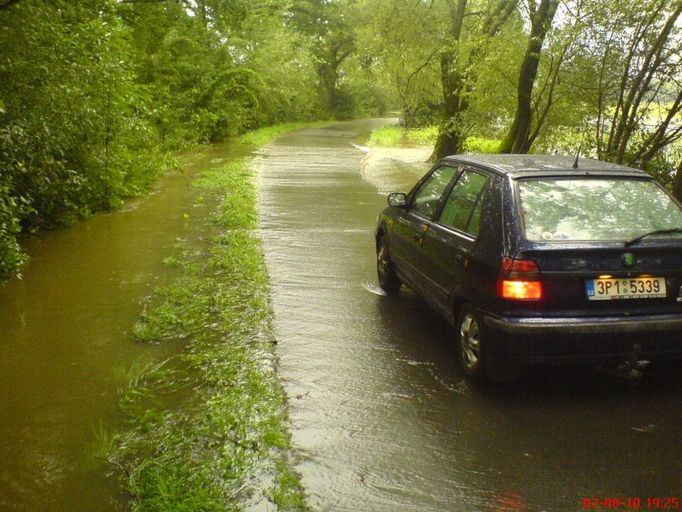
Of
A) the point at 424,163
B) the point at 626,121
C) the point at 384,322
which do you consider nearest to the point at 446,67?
the point at 424,163

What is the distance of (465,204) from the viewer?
5457 millimetres

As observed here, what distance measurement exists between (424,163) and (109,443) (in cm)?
2087

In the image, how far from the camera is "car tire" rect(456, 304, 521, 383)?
4520 mm

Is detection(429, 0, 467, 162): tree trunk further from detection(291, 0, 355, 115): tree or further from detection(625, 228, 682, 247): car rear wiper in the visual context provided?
detection(291, 0, 355, 115): tree

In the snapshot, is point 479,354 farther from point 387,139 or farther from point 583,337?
point 387,139

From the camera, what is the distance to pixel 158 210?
1269cm

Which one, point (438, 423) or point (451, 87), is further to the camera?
point (451, 87)

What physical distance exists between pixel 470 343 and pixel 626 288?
113 centimetres

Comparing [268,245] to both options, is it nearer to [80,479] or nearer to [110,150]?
[110,150]

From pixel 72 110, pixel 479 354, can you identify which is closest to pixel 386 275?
pixel 479 354

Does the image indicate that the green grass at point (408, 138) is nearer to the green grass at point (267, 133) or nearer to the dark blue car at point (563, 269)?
the green grass at point (267, 133)

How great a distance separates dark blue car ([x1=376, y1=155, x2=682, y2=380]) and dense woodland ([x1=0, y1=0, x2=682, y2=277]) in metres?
4.26
